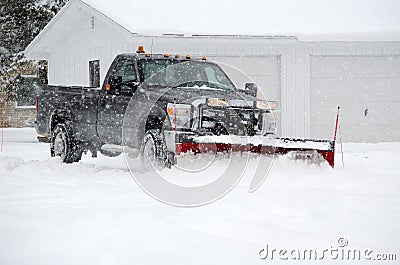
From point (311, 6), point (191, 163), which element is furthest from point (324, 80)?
point (191, 163)

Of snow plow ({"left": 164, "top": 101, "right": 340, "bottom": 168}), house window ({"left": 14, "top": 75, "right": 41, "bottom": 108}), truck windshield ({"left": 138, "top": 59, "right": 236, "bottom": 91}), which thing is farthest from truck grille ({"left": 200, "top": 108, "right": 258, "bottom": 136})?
house window ({"left": 14, "top": 75, "right": 41, "bottom": 108})

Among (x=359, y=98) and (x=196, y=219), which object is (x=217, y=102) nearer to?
(x=196, y=219)

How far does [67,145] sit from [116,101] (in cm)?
151

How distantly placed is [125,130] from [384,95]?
9459 mm

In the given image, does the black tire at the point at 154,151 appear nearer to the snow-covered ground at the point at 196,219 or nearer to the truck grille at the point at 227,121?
the snow-covered ground at the point at 196,219

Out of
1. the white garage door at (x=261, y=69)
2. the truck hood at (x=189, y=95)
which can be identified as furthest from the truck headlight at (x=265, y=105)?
the white garage door at (x=261, y=69)

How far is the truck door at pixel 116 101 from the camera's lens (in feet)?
32.6

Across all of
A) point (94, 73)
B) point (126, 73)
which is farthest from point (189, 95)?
point (94, 73)

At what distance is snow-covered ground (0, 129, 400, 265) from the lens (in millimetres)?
5012

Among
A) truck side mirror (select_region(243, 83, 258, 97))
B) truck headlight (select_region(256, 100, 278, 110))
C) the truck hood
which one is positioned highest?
truck side mirror (select_region(243, 83, 258, 97))

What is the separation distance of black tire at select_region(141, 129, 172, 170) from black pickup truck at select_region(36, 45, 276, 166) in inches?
0.5

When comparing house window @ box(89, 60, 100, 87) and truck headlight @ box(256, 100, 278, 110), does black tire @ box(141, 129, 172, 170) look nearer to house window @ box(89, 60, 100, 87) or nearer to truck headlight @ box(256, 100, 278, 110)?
truck headlight @ box(256, 100, 278, 110)

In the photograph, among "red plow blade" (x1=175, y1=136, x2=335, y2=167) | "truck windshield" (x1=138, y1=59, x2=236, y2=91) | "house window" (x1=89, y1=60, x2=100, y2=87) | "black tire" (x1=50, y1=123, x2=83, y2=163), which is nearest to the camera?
"red plow blade" (x1=175, y1=136, x2=335, y2=167)

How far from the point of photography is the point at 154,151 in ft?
29.7
